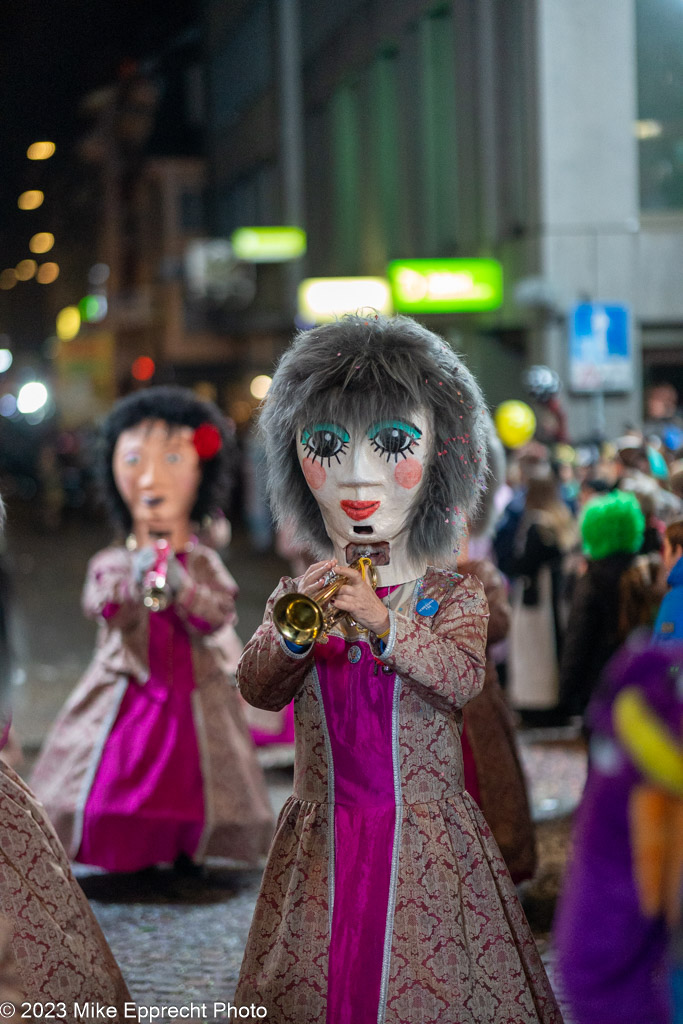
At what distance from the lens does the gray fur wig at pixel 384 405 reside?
307 cm

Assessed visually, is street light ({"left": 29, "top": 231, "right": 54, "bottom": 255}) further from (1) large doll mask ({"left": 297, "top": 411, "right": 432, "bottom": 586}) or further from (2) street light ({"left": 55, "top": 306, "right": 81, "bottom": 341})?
(1) large doll mask ({"left": 297, "top": 411, "right": 432, "bottom": 586})

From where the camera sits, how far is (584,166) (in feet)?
28.7

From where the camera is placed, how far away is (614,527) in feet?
15.9

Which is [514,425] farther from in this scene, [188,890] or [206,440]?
[188,890]

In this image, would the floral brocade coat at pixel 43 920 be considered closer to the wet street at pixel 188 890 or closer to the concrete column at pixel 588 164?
the wet street at pixel 188 890

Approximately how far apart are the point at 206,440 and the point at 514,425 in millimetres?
4100

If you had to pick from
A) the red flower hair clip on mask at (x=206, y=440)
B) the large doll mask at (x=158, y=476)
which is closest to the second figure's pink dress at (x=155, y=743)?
the large doll mask at (x=158, y=476)

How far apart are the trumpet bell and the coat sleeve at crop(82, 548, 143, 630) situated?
6.95ft

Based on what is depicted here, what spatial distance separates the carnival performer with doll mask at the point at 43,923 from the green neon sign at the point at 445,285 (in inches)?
359

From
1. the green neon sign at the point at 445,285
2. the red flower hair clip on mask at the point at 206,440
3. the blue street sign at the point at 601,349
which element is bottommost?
the red flower hair clip on mask at the point at 206,440

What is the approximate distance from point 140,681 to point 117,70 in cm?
2583

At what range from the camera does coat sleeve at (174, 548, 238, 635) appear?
4.77 metres

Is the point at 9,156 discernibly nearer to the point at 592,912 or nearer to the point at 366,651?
the point at 366,651

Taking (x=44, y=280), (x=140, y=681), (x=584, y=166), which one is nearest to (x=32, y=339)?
(x=44, y=280)
